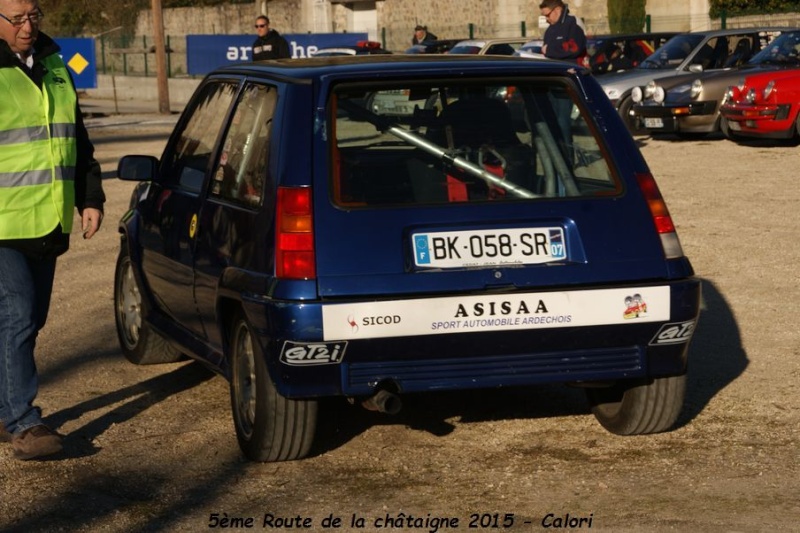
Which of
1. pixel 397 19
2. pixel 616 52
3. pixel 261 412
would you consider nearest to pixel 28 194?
pixel 261 412

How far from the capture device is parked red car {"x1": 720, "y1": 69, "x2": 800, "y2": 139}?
1859 cm

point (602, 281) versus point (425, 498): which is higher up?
point (602, 281)

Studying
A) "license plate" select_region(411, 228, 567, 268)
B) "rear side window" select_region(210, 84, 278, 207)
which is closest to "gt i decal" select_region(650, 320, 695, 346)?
"license plate" select_region(411, 228, 567, 268)

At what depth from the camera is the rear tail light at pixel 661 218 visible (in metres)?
5.73

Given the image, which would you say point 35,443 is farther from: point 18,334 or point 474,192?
point 474,192

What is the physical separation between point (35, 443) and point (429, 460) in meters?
1.58

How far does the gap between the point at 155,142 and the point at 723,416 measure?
2010 cm

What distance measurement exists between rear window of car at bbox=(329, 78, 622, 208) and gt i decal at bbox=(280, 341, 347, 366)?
585 millimetres

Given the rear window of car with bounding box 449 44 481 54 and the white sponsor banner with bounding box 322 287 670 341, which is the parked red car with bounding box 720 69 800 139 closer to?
the rear window of car with bounding box 449 44 481 54

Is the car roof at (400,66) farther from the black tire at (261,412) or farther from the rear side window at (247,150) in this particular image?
the black tire at (261,412)

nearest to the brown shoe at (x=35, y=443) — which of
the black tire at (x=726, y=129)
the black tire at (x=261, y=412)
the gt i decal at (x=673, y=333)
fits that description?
the black tire at (x=261, y=412)

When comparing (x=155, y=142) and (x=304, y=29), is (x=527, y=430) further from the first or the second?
(x=304, y=29)

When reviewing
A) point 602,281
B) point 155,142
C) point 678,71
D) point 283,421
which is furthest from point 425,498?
point 155,142

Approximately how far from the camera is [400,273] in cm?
542
